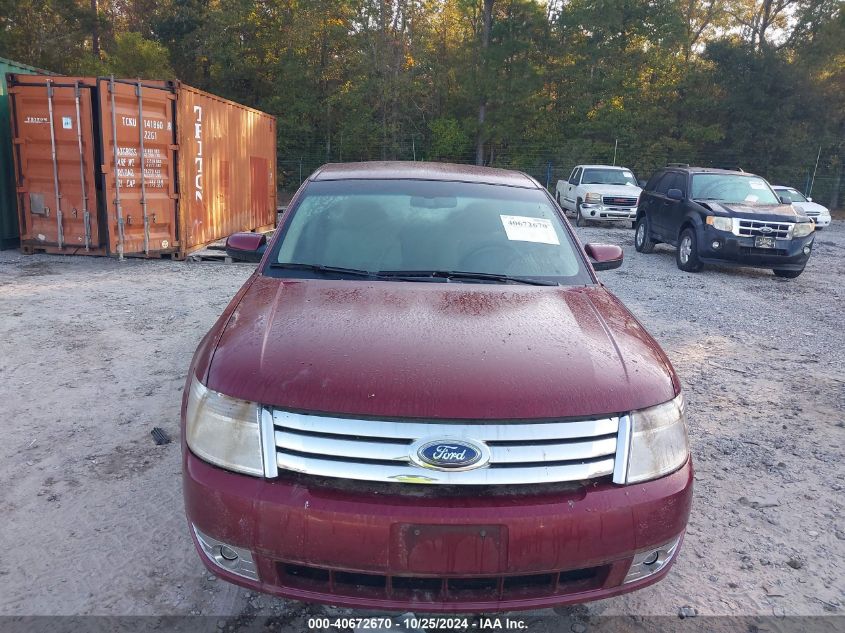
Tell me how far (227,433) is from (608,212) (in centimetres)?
1698

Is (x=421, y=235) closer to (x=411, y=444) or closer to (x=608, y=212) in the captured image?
(x=411, y=444)

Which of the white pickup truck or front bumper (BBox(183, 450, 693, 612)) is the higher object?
the white pickup truck

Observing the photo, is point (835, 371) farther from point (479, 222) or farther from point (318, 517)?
point (318, 517)

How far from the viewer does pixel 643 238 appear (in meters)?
13.4

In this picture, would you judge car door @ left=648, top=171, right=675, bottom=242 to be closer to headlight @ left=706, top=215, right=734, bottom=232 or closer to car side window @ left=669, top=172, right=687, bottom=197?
car side window @ left=669, top=172, right=687, bottom=197

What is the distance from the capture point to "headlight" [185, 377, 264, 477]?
2010mm

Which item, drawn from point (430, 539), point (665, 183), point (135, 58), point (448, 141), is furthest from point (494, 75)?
point (430, 539)

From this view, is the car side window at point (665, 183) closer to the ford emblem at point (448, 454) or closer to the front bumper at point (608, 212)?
the front bumper at point (608, 212)

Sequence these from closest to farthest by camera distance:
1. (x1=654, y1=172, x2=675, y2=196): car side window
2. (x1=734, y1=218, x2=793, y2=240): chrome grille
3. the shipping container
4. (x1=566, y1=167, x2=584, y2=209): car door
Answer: the shipping container → (x1=734, y1=218, x2=793, y2=240): chrome grille → (x1=654, y1=172, x2=675, y2=196): car side window → (x1=566, y1=167, x2=584, y2=209): car door

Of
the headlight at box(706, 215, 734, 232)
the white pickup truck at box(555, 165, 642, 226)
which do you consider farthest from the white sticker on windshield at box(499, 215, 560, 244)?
the white pickup truck at box(555, 165, 642, 226)

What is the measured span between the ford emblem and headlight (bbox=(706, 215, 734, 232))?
9.85 m

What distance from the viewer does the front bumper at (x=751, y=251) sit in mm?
10195

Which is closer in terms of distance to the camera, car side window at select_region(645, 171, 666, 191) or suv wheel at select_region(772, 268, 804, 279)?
suv wheel at select_region(772, 268, 804, 279)

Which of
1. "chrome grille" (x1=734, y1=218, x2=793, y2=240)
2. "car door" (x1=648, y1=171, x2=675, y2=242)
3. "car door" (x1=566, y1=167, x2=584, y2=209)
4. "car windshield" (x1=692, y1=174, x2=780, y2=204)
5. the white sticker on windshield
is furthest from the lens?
"car door" (x1=566, y1=167, x2=584, y2=209)
